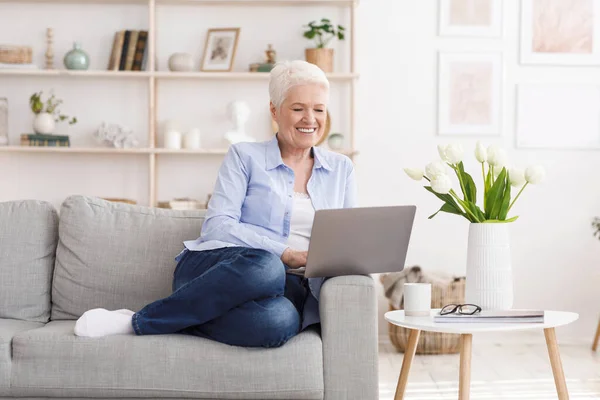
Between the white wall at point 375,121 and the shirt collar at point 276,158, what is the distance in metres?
1.89

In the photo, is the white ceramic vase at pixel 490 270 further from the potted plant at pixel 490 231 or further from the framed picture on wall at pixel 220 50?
the framed picture on wall at pixel 220 50

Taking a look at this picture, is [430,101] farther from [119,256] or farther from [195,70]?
[119,256]

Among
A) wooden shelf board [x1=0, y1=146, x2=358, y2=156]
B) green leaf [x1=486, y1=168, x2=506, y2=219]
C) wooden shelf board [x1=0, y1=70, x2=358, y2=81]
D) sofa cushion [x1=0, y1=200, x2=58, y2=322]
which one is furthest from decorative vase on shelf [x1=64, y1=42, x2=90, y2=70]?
green leaf [x1=486, y1=168, x2=506, y2=219]

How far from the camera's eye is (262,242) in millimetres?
2445

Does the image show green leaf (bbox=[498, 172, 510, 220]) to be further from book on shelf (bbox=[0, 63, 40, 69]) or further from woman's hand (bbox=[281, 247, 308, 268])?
book on shelf (bbox=[0, 63, 40, 69])

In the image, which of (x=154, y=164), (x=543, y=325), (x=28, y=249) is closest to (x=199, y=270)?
(x=28, y=249)

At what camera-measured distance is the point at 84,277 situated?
104 inches

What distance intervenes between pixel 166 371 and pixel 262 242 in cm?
50

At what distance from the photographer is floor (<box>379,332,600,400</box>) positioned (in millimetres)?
3393

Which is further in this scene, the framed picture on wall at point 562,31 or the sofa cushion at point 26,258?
the framed picture on wall at point 562,31

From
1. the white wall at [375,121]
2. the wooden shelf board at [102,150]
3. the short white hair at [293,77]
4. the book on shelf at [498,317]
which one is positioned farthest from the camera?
the white wall at [375,121]

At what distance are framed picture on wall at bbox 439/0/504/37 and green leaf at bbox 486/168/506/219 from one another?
2.29m

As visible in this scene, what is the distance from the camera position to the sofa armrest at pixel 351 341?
2209 mm

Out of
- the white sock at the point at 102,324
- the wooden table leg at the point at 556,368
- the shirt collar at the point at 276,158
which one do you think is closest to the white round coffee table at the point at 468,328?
the wooden table leg at the point at 556,368
